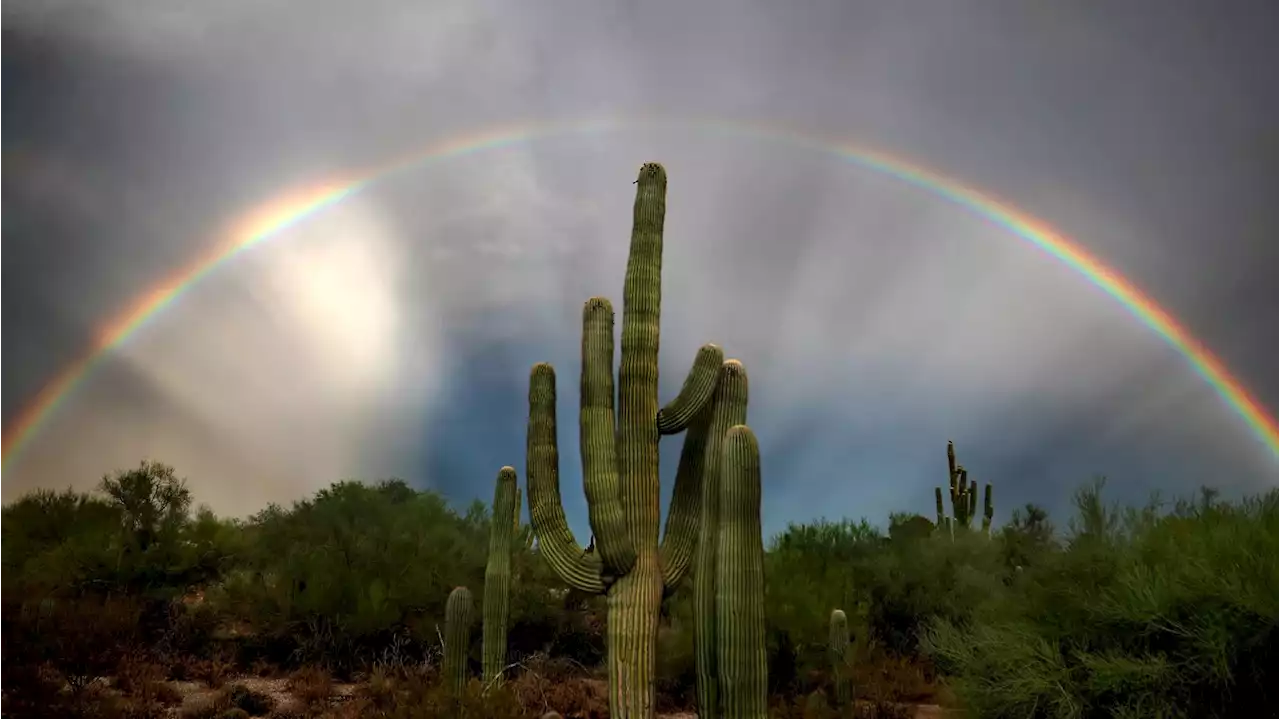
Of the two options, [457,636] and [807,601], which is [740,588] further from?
[807,601]

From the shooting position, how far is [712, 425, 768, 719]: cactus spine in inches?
320

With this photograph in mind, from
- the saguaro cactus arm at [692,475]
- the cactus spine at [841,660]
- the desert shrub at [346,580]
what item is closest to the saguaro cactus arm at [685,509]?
the saguaro cactus arm at [692,475]

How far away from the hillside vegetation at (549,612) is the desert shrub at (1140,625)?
23 millimetres

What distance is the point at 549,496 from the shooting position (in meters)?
10.1

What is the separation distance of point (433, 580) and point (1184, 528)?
14.2 meters

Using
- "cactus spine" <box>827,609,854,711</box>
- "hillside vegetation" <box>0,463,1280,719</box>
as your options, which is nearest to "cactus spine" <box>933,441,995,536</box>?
"hillside vegetation" <box>0,463,1280,719</box>

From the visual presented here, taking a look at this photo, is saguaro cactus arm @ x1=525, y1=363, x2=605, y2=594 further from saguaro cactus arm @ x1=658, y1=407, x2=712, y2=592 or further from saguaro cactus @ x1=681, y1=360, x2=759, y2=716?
saguaro cactus @ x1=681, y1=360, x2=759, y2=716

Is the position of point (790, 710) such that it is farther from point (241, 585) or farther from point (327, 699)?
point (241, 585)

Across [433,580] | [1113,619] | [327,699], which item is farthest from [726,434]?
[433,580]

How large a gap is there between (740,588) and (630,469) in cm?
188

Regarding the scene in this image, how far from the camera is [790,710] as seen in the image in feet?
45.5

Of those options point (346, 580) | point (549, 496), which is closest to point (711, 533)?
point (549, 496)

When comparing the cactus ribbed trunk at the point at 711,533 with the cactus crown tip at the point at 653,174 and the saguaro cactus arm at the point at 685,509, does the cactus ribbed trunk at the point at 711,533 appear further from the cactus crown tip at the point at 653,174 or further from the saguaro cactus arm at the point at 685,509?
the cactus crown tip at the point at 653,174

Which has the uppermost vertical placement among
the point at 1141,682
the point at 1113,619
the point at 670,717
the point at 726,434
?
the point at 726,434
